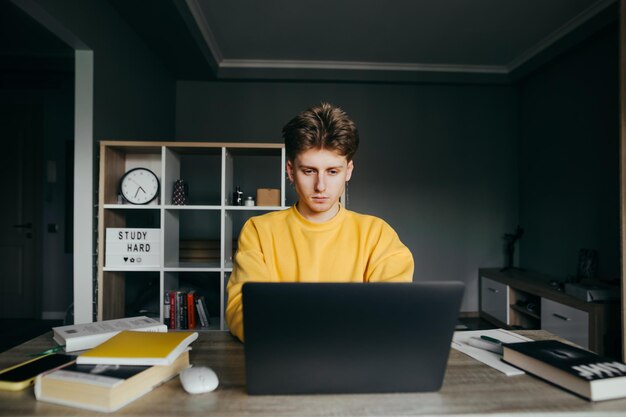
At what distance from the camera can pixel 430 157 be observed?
16.0ft

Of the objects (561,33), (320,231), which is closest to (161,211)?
(320,231)

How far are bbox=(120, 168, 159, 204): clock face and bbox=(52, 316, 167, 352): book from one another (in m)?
1.56

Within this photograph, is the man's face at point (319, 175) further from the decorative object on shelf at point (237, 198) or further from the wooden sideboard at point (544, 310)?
the wooden sideboard at point (544, 310)

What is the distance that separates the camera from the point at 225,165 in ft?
9.16

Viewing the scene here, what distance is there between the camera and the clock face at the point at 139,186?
9.00ft

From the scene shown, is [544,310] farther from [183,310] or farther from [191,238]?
[191,238]

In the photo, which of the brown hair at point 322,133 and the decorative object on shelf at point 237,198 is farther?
the decorative object on shelf at point 237,198

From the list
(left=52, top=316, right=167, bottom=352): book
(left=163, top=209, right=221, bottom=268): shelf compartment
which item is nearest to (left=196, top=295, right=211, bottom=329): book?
(left=163, top=209, right=221, bottom=268): shelf compartment

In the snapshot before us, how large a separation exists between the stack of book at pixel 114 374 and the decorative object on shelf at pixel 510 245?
Result: 442 centimetres

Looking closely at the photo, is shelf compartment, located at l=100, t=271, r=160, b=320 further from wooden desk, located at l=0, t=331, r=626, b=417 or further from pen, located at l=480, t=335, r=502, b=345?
pen, located at l=480, t=335, r=502, b=345

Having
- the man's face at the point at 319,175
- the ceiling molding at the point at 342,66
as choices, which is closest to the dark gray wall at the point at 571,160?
the ceiling molding at the point at 342,66


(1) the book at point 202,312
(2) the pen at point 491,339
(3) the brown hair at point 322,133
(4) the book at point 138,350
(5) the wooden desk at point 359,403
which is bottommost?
(1) the book at point 202,312

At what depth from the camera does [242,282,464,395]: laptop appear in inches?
29.5

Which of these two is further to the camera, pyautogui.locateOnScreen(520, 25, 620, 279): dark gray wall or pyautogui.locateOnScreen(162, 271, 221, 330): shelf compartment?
pyautogui.locateOnScreen(162, 271, 221, 330): shelf compartment
